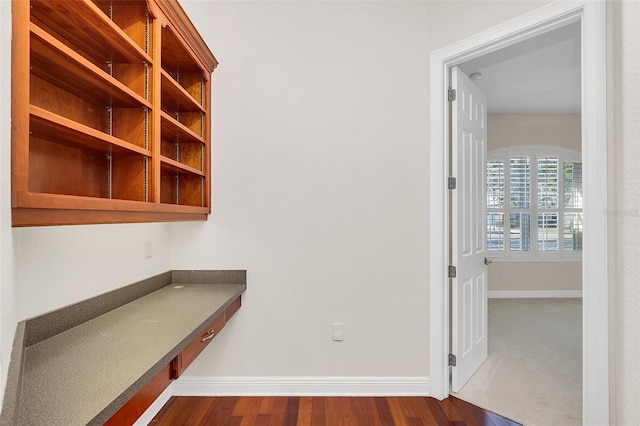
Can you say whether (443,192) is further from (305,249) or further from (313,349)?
(313,349)

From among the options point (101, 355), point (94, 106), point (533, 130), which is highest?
point (533, 130)

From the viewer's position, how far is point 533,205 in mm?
5293

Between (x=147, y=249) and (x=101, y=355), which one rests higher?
(x=147, y=249)

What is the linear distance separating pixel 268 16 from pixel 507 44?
1.62 metres

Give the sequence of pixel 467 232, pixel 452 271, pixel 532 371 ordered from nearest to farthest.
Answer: pixel 452 271, pixel 467 232, pixel 532 371

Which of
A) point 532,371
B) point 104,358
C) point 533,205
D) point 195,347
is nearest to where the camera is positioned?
point 104,358

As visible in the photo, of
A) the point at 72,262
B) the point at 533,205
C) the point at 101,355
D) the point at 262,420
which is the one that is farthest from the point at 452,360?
the point at 533,205

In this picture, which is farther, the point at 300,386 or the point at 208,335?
the point at 300,386

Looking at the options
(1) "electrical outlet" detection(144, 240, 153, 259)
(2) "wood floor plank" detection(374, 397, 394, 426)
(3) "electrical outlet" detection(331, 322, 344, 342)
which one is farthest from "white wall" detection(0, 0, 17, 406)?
(2) "wood floor plank" detection(374, 397, 394, 426)

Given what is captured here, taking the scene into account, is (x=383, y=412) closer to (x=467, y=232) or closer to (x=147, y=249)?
(x=467, y=232)

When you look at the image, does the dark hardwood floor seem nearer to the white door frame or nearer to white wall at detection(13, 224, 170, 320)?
the white door frame

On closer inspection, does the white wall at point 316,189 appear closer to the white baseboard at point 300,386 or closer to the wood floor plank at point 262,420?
the white baseboard at point 300,386

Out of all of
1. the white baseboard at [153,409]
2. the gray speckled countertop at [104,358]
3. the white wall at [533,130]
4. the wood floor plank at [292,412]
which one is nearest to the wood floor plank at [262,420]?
the wood floor plank at [292,412]

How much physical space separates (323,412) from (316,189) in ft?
4.94
